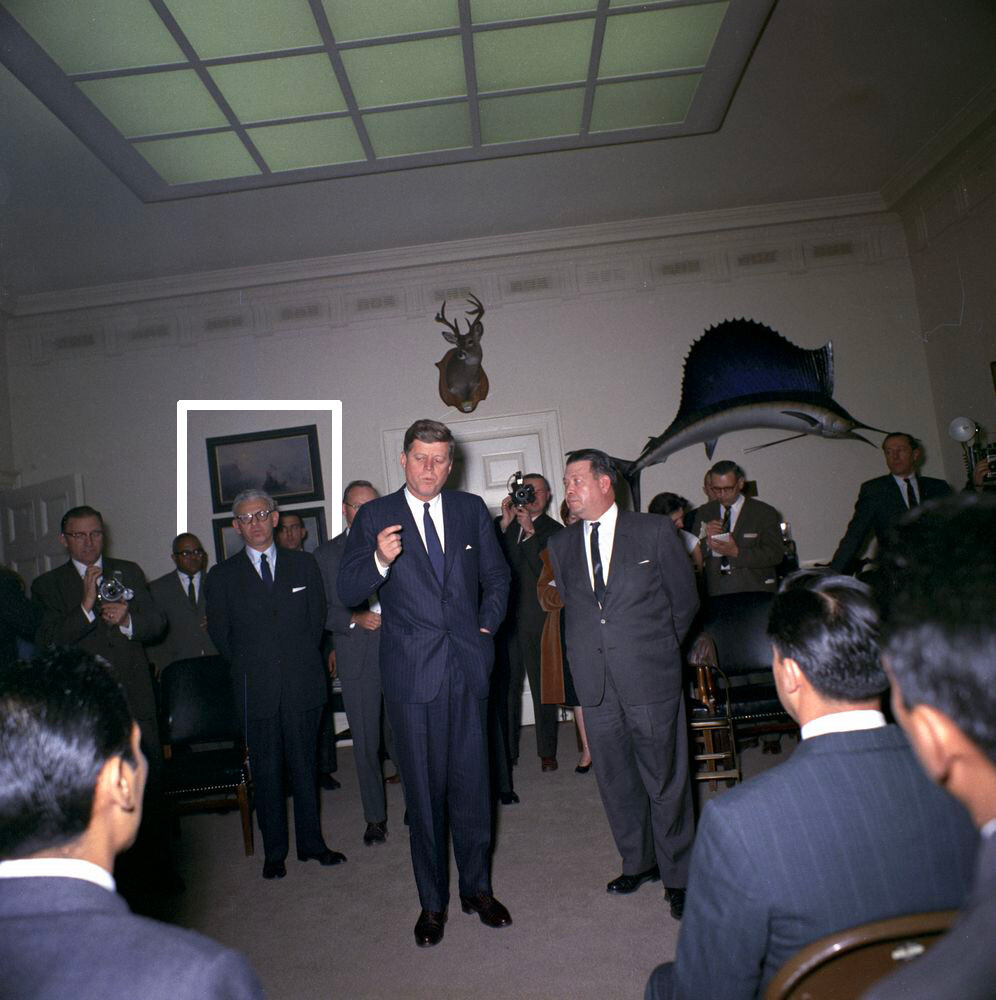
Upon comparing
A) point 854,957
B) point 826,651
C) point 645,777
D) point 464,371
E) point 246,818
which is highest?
point 464,371

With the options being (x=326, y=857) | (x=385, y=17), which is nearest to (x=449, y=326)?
(x=385, y=17)

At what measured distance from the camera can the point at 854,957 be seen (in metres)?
0.92

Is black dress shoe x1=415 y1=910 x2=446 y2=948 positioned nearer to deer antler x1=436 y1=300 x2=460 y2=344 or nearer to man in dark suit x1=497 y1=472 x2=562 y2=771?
man in dark suit x1=497 y1=472 x2=562 y2=771

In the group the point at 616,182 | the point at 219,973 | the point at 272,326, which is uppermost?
the point at 616,182

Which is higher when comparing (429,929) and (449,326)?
(449,326)

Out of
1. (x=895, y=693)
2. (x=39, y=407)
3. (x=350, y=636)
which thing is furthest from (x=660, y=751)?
(x=39, y=407)

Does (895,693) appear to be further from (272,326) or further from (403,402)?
(272,326)

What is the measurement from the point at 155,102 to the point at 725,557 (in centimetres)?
436

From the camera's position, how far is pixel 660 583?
3.14m

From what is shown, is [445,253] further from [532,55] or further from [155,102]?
[155,102]

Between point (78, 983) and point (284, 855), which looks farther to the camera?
point (284, 855)

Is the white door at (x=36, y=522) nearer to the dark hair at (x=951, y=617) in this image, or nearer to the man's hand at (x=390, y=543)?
the man's hand at (x=390, y=543)

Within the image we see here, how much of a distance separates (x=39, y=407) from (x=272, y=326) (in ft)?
6.92

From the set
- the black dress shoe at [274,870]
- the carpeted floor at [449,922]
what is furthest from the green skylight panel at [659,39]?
the black dress shoe at [274,870]
